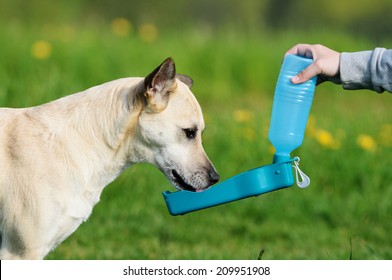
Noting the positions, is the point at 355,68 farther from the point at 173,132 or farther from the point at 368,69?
the point at 173,132

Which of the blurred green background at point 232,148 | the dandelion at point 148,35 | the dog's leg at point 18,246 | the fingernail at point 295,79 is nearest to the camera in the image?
the dog's leg at point 18,246

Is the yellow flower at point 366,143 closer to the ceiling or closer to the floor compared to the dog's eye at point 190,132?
closer to the floor

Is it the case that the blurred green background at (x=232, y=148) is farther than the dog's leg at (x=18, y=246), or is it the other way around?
the blurred green background at (x=232, y=148)

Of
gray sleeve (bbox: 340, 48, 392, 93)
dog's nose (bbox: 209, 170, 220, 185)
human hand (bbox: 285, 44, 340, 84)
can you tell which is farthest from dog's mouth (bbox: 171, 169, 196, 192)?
gray sleeve (bbox: 340, 48, 392, 93)

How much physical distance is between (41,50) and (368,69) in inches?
190

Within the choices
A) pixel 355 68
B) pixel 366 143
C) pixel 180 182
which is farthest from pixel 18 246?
pixel 366 143

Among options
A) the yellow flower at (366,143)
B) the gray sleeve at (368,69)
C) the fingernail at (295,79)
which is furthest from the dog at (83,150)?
the yellow flower at (366,143)

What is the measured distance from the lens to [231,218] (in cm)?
593

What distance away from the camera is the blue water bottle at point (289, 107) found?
3.76 metres

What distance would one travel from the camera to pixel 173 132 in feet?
12.6

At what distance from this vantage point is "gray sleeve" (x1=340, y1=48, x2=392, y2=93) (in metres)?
3.66

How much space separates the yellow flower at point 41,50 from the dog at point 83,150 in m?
4.08

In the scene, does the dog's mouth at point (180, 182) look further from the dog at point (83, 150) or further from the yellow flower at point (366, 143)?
the yellow flower at point (366, 143)
